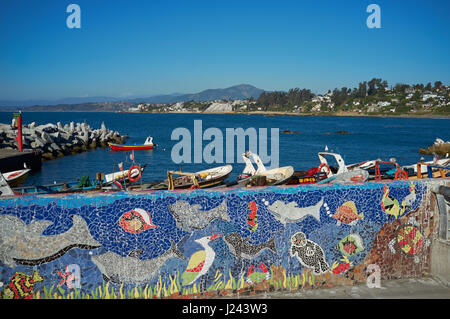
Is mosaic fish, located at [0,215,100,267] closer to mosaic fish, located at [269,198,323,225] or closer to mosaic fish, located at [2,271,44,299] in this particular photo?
mosaic fish, located at [2,271,44,299]

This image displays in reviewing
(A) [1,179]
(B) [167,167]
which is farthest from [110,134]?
(A) [1,179]

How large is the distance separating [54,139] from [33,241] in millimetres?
41507

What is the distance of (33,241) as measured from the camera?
19.2 feet

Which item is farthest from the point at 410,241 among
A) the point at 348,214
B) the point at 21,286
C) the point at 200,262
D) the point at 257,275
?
the point at 21,286

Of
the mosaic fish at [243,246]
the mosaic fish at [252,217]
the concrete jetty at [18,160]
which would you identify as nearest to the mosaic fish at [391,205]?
the mosaic fish at [243,246]

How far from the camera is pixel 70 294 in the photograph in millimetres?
5996

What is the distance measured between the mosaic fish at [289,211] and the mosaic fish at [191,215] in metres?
0.97

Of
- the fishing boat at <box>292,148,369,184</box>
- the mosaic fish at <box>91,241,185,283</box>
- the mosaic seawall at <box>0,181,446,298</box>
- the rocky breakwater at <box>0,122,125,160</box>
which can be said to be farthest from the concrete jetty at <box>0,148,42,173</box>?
the mosaic fish at <box>91,241,185,283</box>

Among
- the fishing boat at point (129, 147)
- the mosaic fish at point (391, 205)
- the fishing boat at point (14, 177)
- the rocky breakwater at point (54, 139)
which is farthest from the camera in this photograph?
the fishing boat at point (129, 147)

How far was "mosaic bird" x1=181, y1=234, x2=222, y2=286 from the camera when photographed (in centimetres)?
634

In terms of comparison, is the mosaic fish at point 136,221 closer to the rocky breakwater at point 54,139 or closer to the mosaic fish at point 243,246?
the mosaic fish at point 243,246

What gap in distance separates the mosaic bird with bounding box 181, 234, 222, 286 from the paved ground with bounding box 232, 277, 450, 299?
0.82m

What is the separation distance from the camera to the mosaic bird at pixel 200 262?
20.8ft

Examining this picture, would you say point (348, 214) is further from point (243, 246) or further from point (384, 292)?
point (243, 246)
